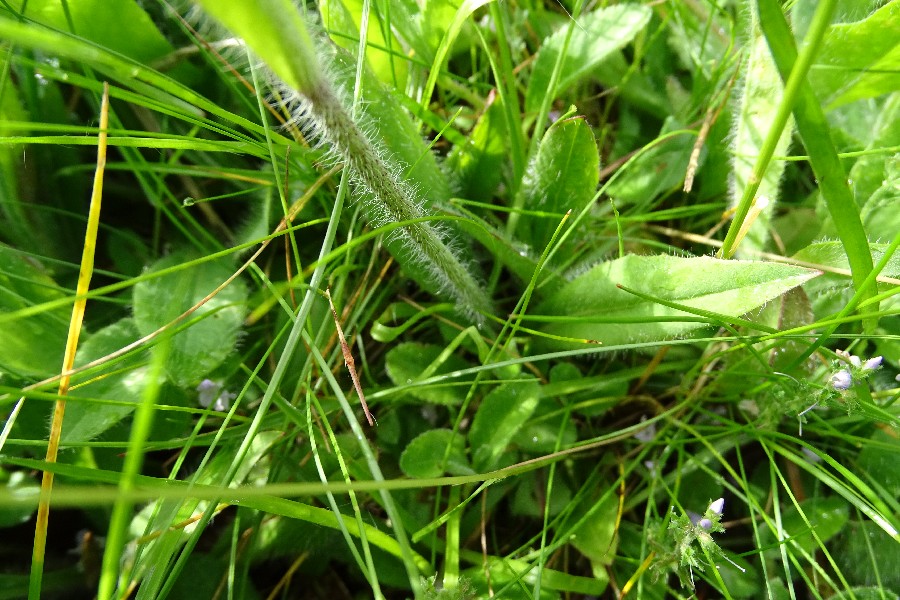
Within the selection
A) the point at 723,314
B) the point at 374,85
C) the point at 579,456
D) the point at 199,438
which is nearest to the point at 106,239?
the point at 199,438

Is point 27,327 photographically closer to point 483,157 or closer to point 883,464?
point 483,157

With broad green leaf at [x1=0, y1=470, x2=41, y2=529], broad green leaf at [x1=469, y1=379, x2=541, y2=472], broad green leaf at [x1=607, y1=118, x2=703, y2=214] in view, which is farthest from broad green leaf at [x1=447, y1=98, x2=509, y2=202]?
broad green leaf at [x1=0, y1=470, x2=41, y2=529]

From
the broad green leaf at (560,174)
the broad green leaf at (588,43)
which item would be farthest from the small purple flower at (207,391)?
the broad green leaf at (588,43)

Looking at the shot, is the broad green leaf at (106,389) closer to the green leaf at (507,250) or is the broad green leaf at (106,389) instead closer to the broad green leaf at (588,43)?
the green leaf at (507,250)

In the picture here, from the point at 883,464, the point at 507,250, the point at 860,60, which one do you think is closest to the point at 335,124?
the point at 507,250

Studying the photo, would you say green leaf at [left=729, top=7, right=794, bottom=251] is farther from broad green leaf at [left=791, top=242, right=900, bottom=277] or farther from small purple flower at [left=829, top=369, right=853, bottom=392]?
small purple flower at [left=829, top=369, right=853, bottom=392]
